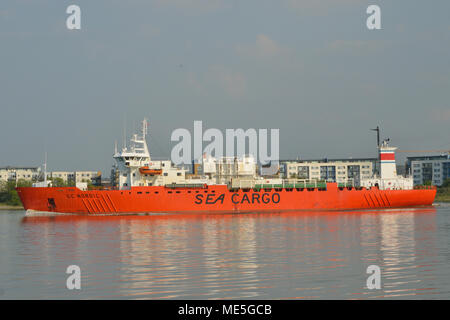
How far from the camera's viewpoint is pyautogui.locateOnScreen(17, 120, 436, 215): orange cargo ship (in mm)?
46688

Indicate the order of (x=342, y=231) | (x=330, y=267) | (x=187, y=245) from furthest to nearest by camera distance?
(x=342, y=231), (x=187, y=245), (x=330, y=267)

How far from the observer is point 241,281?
16438 millimetres

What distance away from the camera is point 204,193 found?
48312 mm

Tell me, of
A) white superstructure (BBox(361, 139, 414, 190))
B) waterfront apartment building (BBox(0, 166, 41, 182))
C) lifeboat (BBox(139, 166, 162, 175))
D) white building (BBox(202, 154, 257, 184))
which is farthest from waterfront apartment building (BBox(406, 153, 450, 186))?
waterfront apartment building (BBox(0, 166, 41, 182))

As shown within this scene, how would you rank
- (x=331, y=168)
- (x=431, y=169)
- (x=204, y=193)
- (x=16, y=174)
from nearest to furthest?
1. (x=204, y=193)
2. (x=431, y=169)
3. (x=331, y=168)
4. (x=16, y=174)

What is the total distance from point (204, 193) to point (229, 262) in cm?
2848

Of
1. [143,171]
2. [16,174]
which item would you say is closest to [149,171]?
[143,171]

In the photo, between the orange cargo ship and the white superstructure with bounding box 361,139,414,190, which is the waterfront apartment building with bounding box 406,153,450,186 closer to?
the white superstructure with bounding box 361,139,414,190

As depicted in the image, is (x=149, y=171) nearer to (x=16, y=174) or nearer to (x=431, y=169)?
(x=431, y=169)
